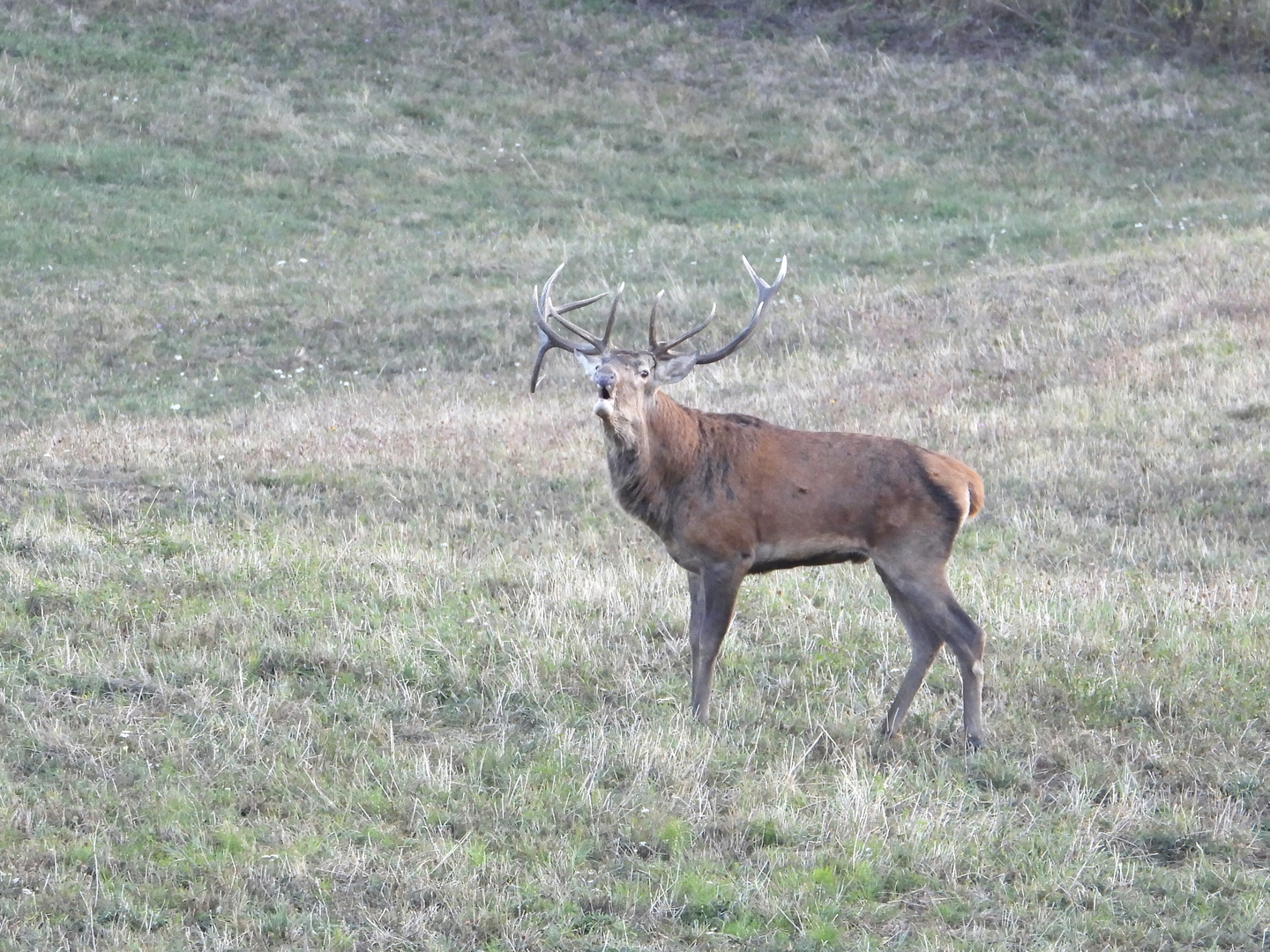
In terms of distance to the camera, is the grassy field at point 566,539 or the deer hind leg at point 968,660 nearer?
the grassy field at point 566,539

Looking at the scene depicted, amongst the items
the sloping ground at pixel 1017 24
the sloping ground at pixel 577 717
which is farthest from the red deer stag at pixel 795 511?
the sloping ground at pixel 1017 24

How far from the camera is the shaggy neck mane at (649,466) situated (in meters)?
7.32

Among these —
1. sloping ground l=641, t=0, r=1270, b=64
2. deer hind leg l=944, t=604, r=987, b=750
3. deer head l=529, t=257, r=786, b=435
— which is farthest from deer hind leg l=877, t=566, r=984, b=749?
sloping ground l=641, t=0, r=1270, b=64

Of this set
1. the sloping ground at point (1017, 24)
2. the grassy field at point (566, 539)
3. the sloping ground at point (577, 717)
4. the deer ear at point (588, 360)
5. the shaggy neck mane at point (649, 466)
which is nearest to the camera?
the sloping ground at point (577, 717)

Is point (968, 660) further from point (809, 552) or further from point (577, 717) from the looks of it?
point (577, 717)

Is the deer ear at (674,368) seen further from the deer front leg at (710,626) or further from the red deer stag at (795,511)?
the deer front leg at (710,626)

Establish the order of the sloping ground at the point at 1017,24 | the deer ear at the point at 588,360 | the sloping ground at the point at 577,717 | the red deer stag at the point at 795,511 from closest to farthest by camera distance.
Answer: the sloping ground at the point at 577,717
the red deer stag at the point at 795,511
the deer ear at the point at 588,360
the sloping ground at the point at 1017,24

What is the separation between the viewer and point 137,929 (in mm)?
5004

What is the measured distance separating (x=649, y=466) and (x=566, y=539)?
324 centimetres

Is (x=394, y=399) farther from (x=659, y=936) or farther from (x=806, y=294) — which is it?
(x=659, y=936)

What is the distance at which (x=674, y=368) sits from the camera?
7.61 meters

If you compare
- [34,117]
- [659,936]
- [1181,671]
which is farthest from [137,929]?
[34,117]

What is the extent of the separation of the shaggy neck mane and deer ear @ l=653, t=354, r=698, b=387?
0.28 m

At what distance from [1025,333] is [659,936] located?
40.5 ft
